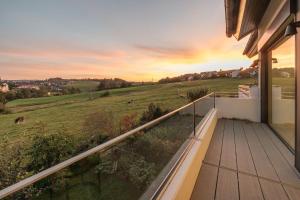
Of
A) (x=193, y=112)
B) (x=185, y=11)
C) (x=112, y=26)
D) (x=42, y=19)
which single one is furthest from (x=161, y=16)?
(x=193, y=112)

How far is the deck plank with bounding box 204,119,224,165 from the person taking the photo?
3396mm

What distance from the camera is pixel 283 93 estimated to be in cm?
467

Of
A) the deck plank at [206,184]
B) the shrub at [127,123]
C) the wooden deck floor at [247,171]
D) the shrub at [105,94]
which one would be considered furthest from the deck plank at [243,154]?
the shrub at [105,94]

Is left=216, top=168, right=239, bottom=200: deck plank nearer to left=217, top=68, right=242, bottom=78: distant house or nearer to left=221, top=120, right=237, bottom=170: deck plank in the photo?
left=221, top=120, right=237, bottom=170: deck plank

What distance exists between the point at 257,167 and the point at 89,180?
2556 mm

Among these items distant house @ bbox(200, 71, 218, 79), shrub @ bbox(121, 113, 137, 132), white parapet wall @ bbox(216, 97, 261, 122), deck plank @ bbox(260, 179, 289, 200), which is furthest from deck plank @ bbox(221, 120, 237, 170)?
distant house @ bbox(200, 71, 218, 79)

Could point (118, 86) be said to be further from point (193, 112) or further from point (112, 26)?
point (193, 112)

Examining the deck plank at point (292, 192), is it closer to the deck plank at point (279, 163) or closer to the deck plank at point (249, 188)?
the deck plank at point (279, 163)

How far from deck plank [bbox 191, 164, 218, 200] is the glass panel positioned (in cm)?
169

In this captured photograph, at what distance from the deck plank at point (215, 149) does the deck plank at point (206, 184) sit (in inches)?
11.4

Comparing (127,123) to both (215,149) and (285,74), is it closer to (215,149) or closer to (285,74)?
(215,149)

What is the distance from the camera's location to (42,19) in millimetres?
11258

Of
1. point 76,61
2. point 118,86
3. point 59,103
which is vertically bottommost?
point 59,103

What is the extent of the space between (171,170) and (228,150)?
223 centimetres
